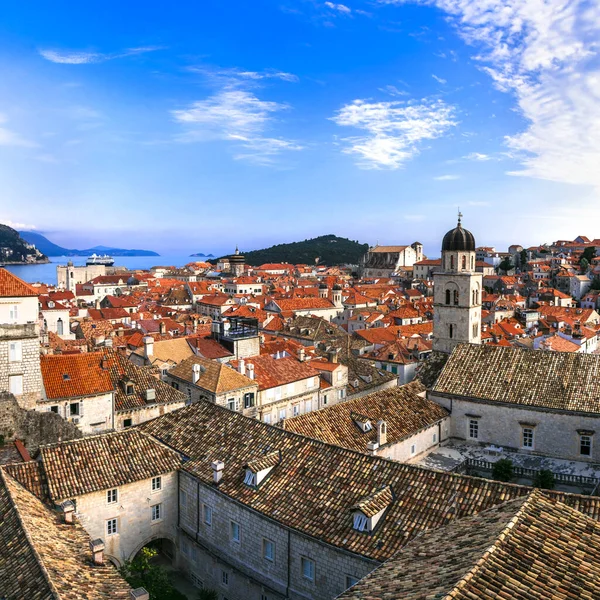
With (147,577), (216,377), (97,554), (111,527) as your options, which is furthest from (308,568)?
(216,377)

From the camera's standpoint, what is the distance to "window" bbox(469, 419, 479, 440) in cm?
3247

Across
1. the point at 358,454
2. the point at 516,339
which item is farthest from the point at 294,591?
the point at 516,339

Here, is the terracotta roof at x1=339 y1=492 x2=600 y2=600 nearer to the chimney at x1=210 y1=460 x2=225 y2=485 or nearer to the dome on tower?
the chimney at x1=210 y1=460 x2=225 y2=485

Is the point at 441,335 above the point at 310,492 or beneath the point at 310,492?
above

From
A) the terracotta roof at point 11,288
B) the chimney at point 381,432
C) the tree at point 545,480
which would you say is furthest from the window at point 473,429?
the terracotta roof at point 11,288

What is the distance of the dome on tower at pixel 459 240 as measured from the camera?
4047 cm

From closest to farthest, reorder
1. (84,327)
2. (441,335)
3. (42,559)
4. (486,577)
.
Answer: (486,577)
(42,559)
(441,335)
(84,327)

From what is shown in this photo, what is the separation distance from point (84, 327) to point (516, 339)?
52.4 m

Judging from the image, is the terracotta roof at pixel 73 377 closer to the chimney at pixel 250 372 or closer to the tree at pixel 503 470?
the chimney at pixel 250 372

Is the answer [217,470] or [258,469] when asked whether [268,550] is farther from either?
[217,470]

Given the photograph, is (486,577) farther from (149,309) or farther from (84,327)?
(149,309)

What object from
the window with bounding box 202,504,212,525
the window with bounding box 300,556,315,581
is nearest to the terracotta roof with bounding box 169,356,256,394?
the window with bounding box 202,504,212,525

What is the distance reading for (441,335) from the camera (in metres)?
41.5

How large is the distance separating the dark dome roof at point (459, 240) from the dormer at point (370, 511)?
27448 mm
